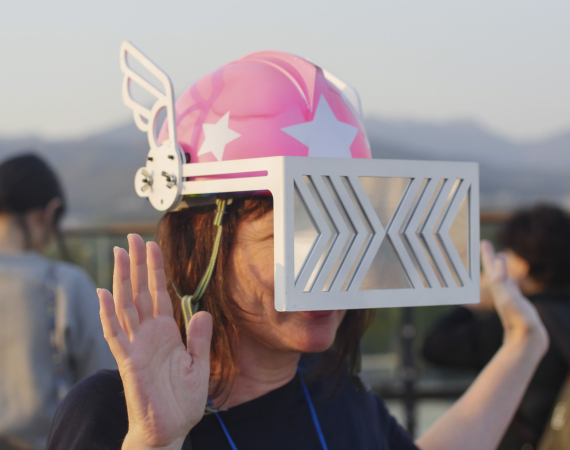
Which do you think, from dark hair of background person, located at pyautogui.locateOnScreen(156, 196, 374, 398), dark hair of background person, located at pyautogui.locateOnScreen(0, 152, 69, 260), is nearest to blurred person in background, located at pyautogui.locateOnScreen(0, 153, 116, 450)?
dark hair of background person, located at pyautogui.locateOnScreen(0, 152, 69, 260)

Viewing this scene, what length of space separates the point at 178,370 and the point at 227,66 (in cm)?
73

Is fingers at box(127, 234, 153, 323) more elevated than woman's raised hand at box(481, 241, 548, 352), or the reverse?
fingers at box(127, 234, 153, 323)

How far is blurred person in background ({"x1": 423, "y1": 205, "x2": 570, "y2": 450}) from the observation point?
2.81 m

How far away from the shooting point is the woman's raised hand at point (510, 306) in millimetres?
1926

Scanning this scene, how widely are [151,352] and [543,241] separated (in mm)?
2561

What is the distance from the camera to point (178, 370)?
119cm

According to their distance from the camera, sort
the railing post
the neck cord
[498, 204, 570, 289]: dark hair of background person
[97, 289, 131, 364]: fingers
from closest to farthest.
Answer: [97, 289, 131, 364]: fingers, the neck cord, [498, 204, 570, 289]: dark hair of background person, the railing post

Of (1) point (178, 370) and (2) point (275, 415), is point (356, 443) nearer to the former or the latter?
(2) point (275, 415)

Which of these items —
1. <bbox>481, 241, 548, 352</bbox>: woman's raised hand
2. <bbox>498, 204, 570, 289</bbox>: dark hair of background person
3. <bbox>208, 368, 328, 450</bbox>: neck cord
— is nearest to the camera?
<bbox>208, 368, 328, 450</bbox>: neck cord

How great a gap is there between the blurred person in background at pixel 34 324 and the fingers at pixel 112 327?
1622 mm

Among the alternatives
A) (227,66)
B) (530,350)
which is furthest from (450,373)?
(227,66)

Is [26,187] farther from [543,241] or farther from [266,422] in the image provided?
[543,241]

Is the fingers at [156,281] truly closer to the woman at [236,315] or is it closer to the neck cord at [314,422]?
the woman at [236,315]

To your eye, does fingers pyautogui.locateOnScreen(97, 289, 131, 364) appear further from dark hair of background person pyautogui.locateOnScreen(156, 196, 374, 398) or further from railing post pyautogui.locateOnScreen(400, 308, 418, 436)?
railing post pyautogui.locateOnScreen(400, 308, 418, 436)
